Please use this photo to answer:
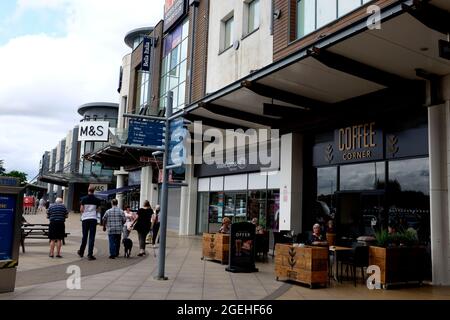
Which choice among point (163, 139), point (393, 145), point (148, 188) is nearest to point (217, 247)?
point (163, 139)

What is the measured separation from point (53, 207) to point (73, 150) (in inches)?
2339

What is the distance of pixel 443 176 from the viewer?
34.3ft

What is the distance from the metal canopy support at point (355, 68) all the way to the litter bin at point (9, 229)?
662 cm

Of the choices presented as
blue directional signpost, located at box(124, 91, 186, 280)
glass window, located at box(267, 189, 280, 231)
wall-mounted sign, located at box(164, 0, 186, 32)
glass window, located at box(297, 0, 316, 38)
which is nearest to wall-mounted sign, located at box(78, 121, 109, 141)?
wall-mounted sign, located at box(164, 0, 186, 32)

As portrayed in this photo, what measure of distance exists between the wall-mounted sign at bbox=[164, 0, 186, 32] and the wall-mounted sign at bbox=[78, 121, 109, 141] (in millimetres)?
20721

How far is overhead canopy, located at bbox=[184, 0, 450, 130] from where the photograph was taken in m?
8.78

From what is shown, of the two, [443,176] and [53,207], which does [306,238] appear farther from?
[53,207]

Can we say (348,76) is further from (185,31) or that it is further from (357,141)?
(185,31)

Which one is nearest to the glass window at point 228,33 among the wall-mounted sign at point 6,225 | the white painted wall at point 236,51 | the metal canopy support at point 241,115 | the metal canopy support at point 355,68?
the white painted wall at point 236,51

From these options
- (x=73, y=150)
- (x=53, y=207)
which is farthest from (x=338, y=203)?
(x=73, y=150)

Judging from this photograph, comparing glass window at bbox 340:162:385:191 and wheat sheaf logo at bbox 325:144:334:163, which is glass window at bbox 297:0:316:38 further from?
glass window at bbox 340:162:385:191

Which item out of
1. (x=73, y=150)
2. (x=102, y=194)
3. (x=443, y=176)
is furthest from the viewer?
(x=73, y=150)

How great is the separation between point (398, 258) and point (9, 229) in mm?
7727

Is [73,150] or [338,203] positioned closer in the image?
[338,203]
